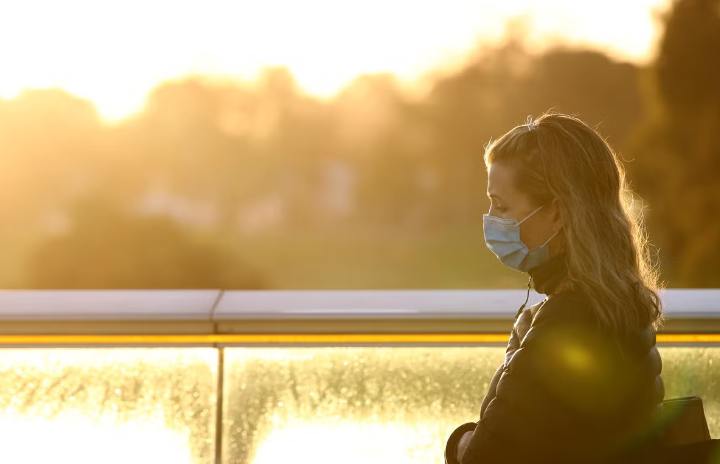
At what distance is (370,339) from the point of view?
228 centimetres

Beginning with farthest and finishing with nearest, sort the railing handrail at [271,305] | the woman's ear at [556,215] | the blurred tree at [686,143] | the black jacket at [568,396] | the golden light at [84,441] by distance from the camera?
the blurred tree at [686,143] → the golden light at [84,441] → the railing handrail at [271,305] → the woman's ear at [556,215] → the black jacket at [568,396]

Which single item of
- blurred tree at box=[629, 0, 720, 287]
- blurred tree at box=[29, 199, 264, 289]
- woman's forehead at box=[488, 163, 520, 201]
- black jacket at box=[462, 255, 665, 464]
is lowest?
black jacket at box=[462, 255, 665, 464]

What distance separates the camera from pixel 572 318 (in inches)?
43.8

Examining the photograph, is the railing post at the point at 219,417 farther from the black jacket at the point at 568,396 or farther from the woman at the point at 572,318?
the black jacket at the point at 568,396

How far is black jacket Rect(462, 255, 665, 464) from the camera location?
109 cm

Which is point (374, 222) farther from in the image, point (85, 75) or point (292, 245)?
point (85, 75)

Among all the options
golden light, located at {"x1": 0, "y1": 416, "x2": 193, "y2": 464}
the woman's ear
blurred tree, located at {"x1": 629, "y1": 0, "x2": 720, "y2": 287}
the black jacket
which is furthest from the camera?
blurred tree, located at {"x1": 629, "y1": 0, "x2": 720, "y2": 287}

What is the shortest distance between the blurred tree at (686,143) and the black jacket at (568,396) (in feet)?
13.9

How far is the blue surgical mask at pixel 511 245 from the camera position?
50.5 inches

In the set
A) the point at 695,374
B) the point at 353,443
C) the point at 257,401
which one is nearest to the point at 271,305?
the point at 257,401

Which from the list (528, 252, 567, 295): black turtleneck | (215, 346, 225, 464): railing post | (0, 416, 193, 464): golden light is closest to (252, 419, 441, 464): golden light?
(215, 346, 225, 464): railing post

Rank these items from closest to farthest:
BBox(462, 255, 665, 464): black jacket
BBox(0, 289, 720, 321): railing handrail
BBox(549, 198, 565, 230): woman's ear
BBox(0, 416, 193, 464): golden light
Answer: BBox(462, 255, 665, 464): black jacket → BBox(549, 198, 565, 230): woman's ear → BBox(0, 289, 720, 321): railing handrail → BBox(0, 416, 193, 464): golden light

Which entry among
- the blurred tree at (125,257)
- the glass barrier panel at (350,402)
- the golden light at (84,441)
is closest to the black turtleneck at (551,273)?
the glass barrier panel at (350,402)

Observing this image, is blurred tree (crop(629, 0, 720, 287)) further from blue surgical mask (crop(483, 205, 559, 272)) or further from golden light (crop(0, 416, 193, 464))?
blue surgical mask (crop(483, 205, 559, 272))
